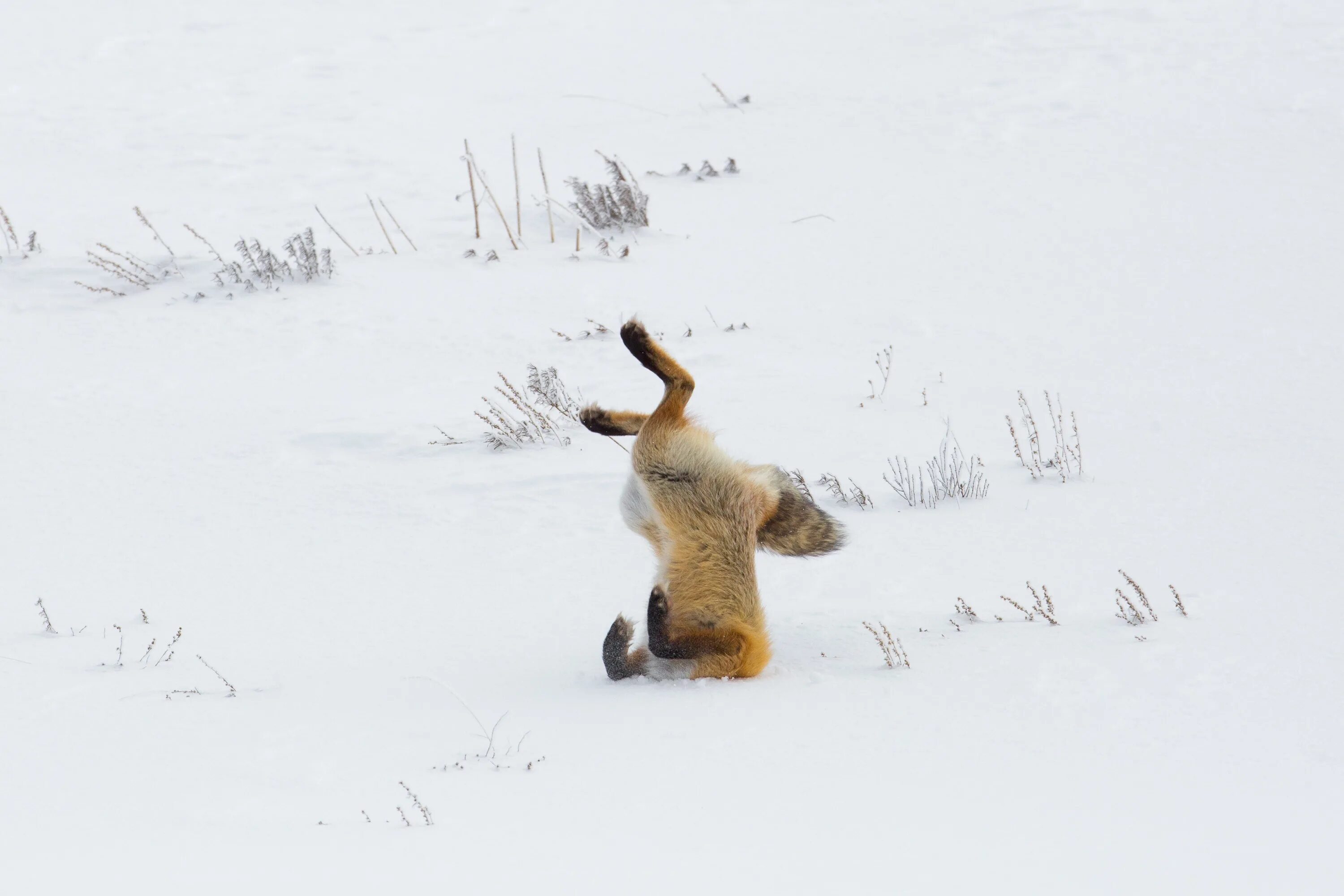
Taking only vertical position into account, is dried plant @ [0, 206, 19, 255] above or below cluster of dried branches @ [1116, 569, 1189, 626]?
above

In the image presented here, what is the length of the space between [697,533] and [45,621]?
8.56ft

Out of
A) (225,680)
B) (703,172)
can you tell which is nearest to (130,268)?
(703,172)

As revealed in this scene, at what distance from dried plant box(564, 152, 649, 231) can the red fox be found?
515 cm

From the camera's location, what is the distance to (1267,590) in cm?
449

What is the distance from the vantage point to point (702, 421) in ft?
15.1

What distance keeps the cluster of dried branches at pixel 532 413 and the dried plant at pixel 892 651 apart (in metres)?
2.79

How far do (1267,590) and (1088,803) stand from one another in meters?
1.89

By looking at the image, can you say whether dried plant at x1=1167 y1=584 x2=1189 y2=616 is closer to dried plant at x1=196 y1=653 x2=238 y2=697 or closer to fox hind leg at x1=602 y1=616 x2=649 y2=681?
fox hind leg at x1=602 y1=616 x2=649 y2=681

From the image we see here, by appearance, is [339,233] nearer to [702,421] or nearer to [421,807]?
[702,421]

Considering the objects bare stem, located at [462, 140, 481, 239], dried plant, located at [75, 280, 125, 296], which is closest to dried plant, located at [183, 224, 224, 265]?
dried plant, located at [75, 280, 125, 296]

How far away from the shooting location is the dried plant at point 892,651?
398 centimetres

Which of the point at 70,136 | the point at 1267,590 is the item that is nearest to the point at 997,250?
the point at 1267,590

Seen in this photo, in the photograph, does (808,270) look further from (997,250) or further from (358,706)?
(358,706)

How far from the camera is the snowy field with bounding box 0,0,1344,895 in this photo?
122 inches
